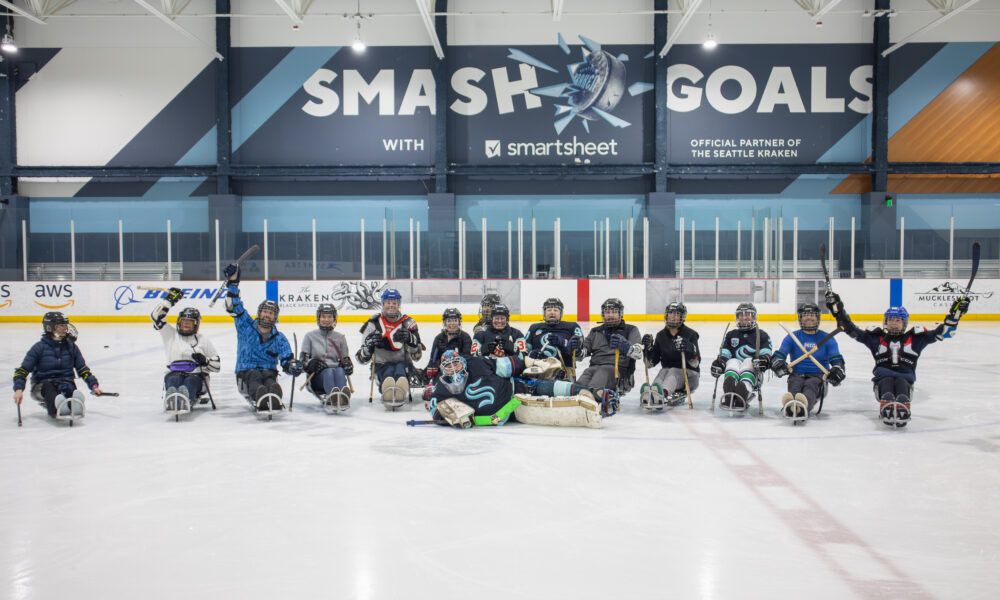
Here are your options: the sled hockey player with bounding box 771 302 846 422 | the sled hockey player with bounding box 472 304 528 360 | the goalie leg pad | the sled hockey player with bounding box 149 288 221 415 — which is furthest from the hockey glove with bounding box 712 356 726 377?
the sled hockey player with bounding box 149 288 221 415

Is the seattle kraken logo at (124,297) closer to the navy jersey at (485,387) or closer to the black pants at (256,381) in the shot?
the black pants at (256,381)

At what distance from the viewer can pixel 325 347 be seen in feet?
20.1

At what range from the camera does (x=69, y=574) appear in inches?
103

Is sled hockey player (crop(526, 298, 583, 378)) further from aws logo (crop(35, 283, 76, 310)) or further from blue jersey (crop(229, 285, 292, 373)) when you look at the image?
aws logo (crop(35, 283, 76, 310))

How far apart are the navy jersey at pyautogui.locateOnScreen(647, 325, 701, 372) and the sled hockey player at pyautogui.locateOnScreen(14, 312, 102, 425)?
4311 millimetres

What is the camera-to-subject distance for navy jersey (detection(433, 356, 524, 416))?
5.29 m

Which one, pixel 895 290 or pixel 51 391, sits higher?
pixel 895 290

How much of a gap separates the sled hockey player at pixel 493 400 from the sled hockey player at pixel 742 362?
3.10 feet

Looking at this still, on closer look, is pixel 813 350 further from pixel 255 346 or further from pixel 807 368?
pixel 255 346

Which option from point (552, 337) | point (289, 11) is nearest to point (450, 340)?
point (552, 337)

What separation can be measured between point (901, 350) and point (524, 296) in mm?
9971

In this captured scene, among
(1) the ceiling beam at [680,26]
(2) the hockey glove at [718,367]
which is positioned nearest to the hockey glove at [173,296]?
(2) the hockey glove at [718,367]

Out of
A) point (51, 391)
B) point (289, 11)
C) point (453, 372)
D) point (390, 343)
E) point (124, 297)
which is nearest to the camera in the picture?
point (453, 372)

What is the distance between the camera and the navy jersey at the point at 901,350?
5.41 metres
